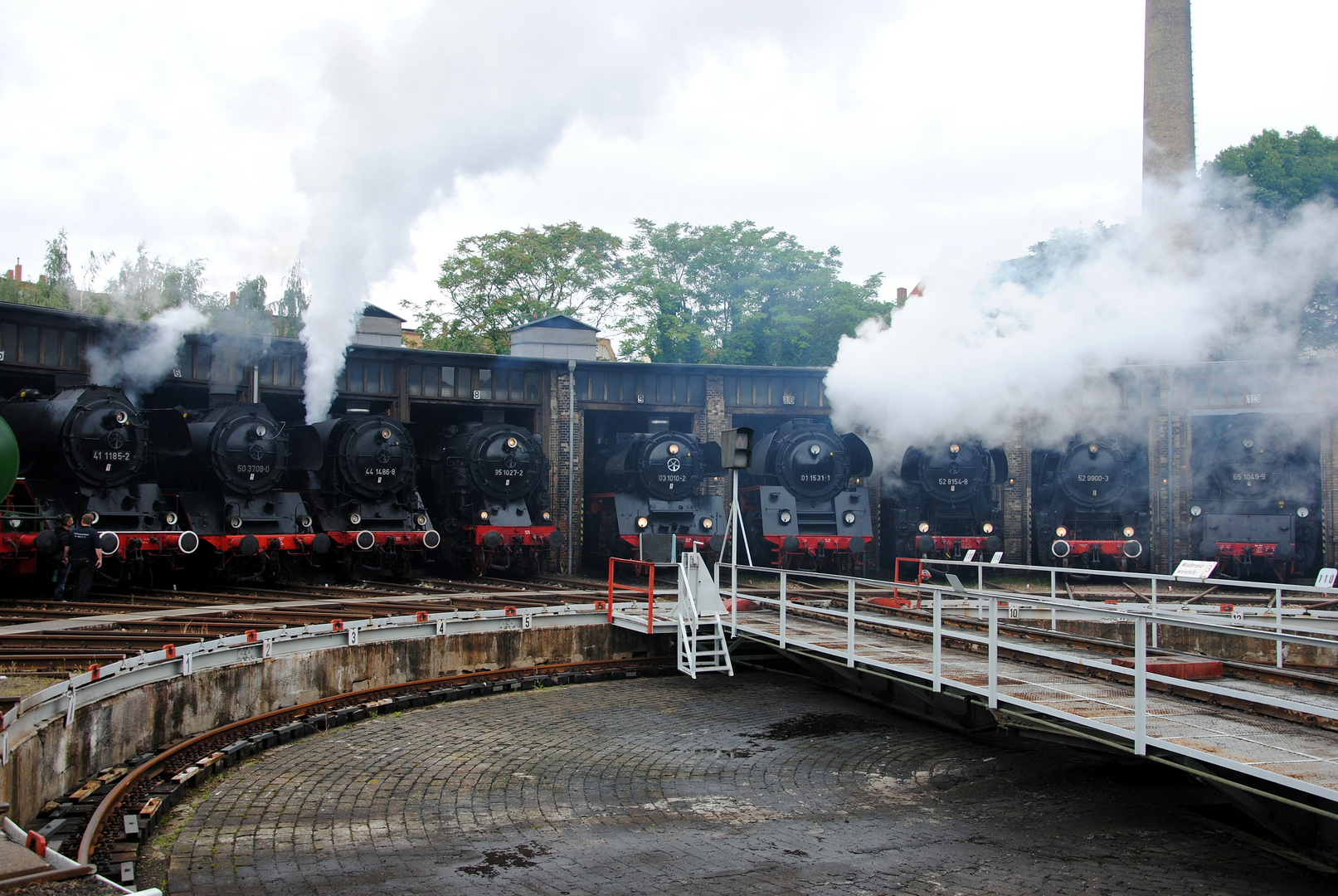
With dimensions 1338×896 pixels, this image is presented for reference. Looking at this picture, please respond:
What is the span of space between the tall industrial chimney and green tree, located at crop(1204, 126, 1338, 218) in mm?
2914

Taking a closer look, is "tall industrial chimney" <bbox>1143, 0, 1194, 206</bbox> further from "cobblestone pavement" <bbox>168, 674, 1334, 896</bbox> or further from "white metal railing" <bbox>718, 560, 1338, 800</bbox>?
"cobblestone pavement" <bbox>168, 674, 1334, 896</bbox>

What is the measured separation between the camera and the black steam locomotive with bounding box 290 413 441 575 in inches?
720

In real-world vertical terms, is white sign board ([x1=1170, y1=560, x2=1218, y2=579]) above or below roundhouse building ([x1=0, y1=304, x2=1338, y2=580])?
below

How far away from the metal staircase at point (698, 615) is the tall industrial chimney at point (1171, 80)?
915 inches

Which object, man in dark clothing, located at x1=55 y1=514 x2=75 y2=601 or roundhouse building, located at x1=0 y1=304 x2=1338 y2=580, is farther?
roundhouse building, located at x1=0 y1=304 x2=1338 y2=580

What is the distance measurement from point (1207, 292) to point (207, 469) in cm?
1745

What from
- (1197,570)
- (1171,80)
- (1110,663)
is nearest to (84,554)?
(1110,663)

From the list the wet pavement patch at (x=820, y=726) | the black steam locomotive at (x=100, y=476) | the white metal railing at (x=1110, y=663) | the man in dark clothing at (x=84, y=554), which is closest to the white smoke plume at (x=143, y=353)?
the black steam locomotive at (x=100, y=476)

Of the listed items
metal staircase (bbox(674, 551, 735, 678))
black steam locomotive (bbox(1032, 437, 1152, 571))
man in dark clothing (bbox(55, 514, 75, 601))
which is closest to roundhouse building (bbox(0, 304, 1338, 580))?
black steam locomotive (bbox(1032, 437, 1152, 571))

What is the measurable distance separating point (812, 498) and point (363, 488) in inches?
335

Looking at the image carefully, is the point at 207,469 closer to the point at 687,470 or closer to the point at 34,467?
the point at 34,467

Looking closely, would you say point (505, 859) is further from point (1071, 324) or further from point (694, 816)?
point (1071, 324)

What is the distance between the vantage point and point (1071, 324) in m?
18.2

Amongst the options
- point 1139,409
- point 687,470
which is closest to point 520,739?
point 687,470
